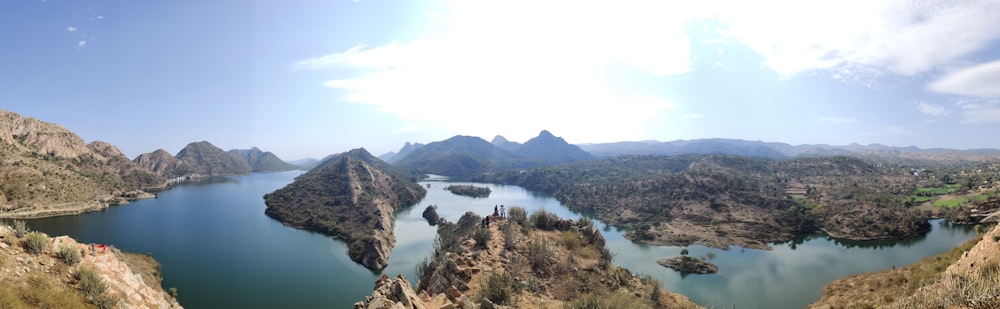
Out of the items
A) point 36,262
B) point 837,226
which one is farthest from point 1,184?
point 837,226

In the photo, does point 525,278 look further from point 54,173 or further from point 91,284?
point 54,173

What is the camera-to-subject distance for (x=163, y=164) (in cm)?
18812

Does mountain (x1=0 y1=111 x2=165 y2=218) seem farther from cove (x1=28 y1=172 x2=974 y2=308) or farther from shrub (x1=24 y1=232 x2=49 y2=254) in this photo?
shrub (x1=24 y1=232 x2=49 y2=254)

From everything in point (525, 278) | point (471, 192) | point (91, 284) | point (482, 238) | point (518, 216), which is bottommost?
point (471, 192)

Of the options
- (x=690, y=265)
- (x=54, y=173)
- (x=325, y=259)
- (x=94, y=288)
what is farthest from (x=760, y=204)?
(x=54, y=173)

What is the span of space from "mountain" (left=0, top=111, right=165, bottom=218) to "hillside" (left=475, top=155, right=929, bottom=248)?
111m

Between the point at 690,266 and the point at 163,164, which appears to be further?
the point at 163,164

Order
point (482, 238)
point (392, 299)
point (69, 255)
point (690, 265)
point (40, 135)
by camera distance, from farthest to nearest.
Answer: point (40, 135)
point (690, 265)
point (482, 238)
point (69, 255)
point (392, 299)

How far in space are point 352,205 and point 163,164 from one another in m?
172

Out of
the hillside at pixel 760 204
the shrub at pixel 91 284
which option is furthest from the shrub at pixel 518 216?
the hillside at pixel 760 204

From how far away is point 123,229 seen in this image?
6856 centimetres

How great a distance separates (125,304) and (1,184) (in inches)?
3839

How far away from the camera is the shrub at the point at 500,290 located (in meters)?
14.4

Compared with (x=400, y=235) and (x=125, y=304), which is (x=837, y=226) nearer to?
(x=400, y=235)
